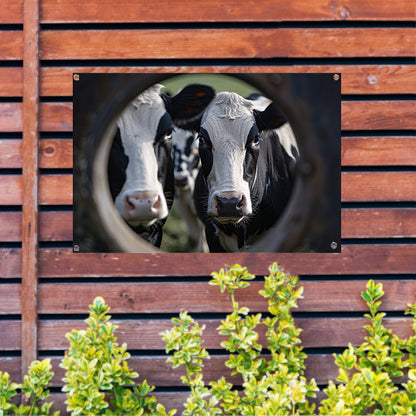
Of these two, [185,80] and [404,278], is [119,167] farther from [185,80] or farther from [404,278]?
[404,278]

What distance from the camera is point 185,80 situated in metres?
2.54

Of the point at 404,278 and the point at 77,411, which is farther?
the point at 404,278

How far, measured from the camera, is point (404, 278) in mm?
2609

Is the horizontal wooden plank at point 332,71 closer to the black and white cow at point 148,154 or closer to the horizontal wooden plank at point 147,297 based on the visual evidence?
the black and white cow at point 148,154

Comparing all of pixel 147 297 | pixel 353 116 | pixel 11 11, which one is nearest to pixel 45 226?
pixel 147 297

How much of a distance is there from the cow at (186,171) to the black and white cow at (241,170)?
0.03 metres

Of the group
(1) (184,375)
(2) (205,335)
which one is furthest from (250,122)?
(1) (184,375)

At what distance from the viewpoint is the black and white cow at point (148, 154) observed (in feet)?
8.27

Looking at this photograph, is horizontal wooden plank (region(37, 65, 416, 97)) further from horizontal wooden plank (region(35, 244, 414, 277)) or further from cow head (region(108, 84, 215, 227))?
horizontal wooden plank (region(35, 244, 414, 277))

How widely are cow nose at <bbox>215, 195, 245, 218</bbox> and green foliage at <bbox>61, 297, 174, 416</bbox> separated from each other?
81cm

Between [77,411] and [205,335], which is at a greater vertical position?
[205,335]

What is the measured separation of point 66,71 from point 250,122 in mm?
1085

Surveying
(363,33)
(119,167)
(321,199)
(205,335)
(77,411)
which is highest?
(363,33)

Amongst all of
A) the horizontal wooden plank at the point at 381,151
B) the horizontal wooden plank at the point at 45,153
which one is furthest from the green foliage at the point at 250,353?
the horizontal wooden plank at the point at 45,153
